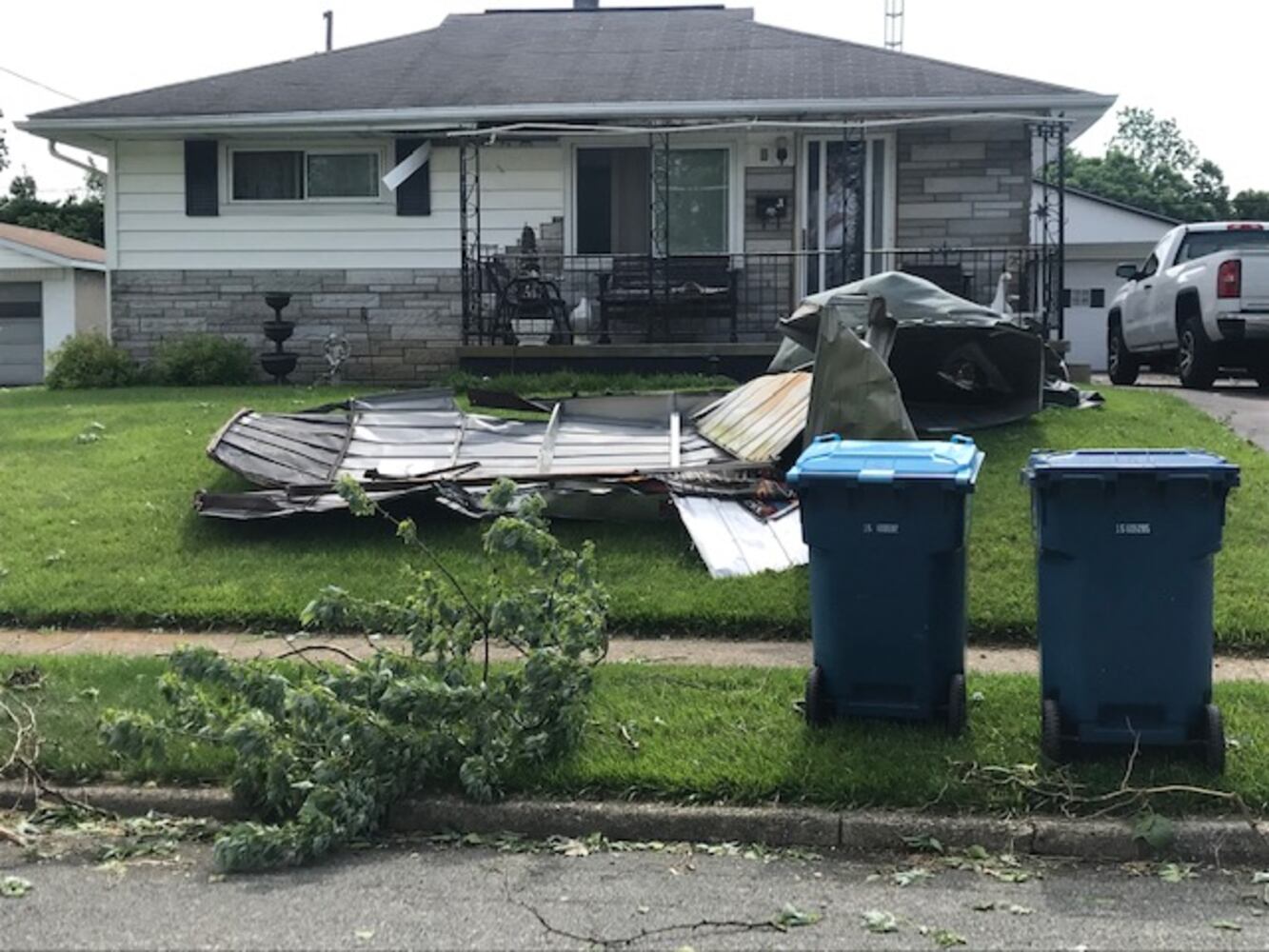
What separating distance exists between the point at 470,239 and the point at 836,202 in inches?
184

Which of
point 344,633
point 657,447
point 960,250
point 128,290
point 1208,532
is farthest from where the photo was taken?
point 128,290

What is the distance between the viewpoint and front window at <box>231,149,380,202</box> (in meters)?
18.1

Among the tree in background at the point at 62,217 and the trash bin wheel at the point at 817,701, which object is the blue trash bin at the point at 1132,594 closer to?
the trash bin wheel at the point at 817,701

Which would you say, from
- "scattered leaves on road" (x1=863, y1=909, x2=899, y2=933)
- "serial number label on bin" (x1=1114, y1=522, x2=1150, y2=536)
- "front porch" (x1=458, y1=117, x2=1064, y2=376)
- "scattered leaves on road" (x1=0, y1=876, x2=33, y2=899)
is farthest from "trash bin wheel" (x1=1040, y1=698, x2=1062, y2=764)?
"front porch" (x1=458, y1=117, x2=1064, y2=376)

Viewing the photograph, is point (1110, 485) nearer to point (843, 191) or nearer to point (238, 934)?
point (238, 934)

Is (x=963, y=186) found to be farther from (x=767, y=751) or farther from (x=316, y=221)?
(x=767, y=751)

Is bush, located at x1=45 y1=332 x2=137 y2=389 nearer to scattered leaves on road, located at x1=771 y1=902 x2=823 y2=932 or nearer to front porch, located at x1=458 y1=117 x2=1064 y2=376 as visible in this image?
front porch, located at x1=458 y1=117 x2=1064 y2=376

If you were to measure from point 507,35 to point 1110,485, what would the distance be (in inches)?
703

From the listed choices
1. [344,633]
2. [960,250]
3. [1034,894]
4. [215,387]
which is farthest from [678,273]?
[1034,894]

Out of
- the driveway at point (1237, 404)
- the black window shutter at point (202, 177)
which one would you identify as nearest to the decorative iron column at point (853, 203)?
the driveway at point (1237, 404)

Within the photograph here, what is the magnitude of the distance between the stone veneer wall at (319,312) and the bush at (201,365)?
2.06 feet

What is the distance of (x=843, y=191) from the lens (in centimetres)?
1719

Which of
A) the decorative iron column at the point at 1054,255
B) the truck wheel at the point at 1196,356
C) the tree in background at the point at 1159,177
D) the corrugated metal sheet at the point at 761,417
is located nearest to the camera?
the corrugated metal sheet at the point at 761,417

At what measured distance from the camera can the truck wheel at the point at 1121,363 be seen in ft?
56.0
